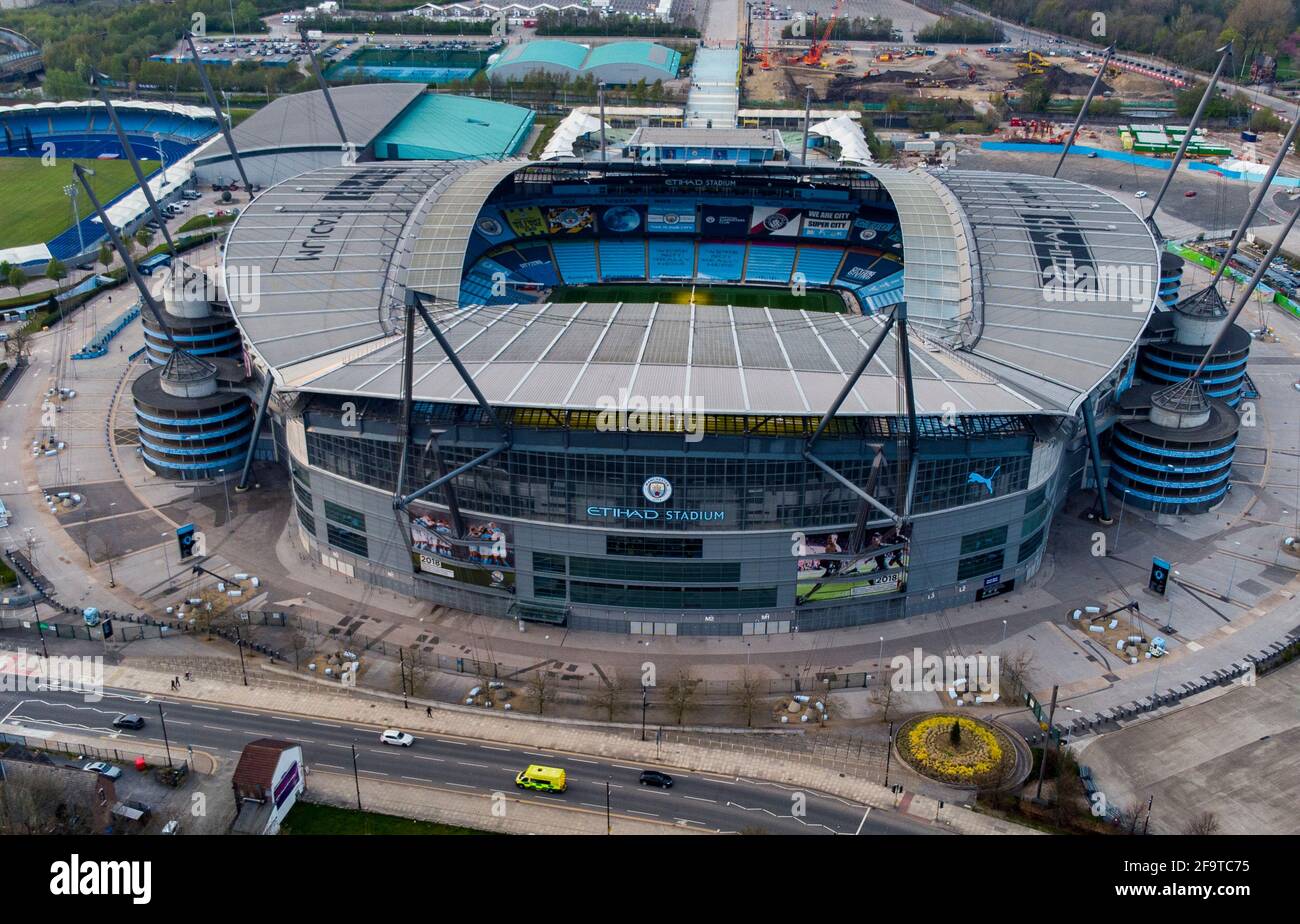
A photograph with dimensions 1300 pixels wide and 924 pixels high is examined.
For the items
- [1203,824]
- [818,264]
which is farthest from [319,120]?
[1203,824]

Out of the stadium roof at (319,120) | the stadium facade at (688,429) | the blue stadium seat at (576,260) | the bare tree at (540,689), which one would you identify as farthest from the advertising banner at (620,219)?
the bare tree at (540,689)

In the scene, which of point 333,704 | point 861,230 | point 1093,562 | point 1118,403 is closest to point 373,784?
point 333,704

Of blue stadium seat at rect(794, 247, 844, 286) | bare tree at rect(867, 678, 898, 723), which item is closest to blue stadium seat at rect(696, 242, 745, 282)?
blue stadium seat at rect(794, 247, 844, 286)

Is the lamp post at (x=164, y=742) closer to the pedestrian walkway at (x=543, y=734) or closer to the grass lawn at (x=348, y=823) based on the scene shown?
the pedestrian walkway at (x=543, y=734)

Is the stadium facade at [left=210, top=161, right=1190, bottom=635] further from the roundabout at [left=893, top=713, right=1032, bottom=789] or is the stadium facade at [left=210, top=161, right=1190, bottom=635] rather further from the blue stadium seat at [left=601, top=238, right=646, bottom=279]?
the blue stadium seat at [left=601, top=238, right=646, bottom=279]

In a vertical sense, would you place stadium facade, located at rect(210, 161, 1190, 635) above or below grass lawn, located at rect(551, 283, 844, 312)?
above

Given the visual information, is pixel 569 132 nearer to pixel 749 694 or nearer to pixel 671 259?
pixel 671 259
